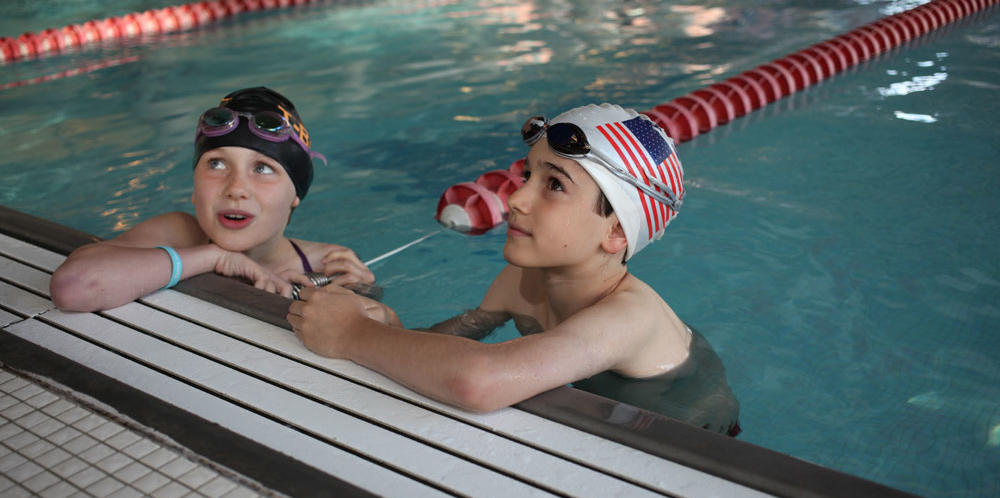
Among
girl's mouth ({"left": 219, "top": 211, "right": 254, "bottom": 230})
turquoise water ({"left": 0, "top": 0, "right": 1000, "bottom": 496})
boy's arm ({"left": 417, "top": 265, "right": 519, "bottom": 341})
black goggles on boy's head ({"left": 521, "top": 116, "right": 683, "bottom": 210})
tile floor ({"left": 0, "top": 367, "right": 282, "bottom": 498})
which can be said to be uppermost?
black goggles on boy's head ({"left": 521, "top": 116, "right": 683, "bottom": 210})

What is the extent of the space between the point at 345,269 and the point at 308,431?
170cm

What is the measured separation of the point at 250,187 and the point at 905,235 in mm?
3627

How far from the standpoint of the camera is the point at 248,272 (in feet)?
9.46

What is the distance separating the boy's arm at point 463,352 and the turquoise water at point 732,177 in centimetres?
127

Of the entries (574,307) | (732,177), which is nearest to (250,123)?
(574,307)

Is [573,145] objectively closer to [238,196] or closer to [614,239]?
[614,239]

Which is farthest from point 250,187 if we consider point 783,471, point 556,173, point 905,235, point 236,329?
point 905,235

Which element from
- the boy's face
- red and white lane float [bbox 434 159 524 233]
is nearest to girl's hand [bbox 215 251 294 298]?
the boy's face

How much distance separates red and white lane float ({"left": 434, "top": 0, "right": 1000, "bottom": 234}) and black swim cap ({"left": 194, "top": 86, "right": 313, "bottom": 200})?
184cm

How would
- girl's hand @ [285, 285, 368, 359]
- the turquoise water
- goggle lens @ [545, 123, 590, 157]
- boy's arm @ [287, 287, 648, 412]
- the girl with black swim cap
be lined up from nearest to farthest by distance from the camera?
boy's arm @ [287, 287, 648, 412], girl's hand @ [285, 285, 368, 359], goggle lens @ [545, 123, 590, 157], the girl with black swim cap, the turquoise water

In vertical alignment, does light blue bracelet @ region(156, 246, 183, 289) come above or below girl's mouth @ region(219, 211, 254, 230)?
below

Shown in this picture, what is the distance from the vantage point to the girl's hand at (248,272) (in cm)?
278

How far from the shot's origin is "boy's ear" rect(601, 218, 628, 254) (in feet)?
7.61

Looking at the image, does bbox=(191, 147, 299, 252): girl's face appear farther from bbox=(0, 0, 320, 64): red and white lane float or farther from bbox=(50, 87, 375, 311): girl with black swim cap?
bbox=(0, 0, 320, 64): red and white lane float
